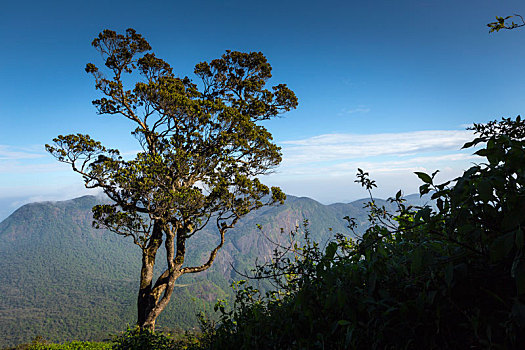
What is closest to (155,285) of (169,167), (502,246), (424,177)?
(169,167)

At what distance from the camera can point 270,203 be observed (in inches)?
460

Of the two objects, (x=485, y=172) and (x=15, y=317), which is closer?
(x=485, y=172)

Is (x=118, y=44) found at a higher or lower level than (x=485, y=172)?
higher

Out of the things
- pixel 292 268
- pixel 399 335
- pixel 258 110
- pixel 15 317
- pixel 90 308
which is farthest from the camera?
pixel 90 308

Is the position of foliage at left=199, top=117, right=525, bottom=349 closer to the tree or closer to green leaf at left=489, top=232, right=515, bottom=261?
green leaf at left=489, top=232, right=515, bottom=261

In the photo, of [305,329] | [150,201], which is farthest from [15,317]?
[305,329]

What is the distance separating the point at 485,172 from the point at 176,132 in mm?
10705

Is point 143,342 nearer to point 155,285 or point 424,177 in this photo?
point 424,177

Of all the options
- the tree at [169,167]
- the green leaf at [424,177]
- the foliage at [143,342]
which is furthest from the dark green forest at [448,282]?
the tree at [169,167]

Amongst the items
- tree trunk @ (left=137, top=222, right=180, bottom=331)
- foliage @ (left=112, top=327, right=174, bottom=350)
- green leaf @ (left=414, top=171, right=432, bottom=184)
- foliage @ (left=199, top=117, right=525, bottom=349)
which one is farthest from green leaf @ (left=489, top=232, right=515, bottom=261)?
tree trunk @ (left=137, top=222, right=180, bottom=331)

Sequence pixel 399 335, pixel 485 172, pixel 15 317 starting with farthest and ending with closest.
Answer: pixel 15 317 < pixel 399 335 < pixel 485 172

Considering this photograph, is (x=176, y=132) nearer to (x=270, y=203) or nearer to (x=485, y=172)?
(x=270, y=203)

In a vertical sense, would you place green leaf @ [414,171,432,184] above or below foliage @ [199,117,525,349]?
above

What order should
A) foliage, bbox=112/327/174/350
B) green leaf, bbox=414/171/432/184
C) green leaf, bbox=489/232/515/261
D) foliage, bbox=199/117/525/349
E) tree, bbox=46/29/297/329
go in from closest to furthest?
green leaf, bbox=489/232/515/261 < foliage, bbox=199/117/525/349 < green leaf, bbox=414/171/432/184 < foliage, bbox=112/327/174/350 < tree, bbox=46/29/297/329
